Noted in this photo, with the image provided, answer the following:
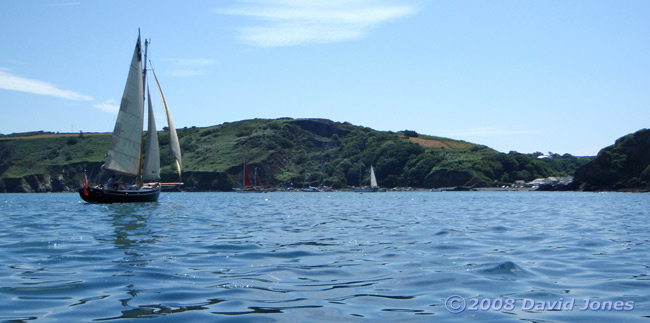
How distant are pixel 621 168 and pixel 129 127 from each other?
4322 inches

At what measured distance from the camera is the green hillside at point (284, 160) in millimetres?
143625

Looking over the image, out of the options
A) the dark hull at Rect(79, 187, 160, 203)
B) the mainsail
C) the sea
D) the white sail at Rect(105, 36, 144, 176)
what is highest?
the white sail at Rect(105, 36, 144, 176)

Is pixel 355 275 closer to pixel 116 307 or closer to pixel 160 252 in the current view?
pixel 116 307

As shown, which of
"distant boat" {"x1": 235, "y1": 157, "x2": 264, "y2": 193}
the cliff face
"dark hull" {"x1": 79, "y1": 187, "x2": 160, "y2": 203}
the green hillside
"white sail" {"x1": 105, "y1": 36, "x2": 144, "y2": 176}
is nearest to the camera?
"dark hull" {"x1": 79, "y1": 187, "x2": 160, "y2": 203}

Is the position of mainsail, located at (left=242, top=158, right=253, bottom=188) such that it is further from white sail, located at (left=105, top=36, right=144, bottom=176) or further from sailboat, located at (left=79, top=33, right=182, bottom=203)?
white sail, located at (left=105, top=36, right=144, bottom=176)

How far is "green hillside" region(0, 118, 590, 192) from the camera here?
144 m

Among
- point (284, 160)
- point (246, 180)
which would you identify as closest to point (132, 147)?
point (246, 180)

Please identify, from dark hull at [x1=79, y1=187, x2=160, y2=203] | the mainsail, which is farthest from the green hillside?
dark hull at [x1=79, y1=187, x2=160, y2=203]

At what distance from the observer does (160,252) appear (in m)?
13.8

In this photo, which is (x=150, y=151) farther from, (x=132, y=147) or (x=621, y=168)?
(x=621, y=168)

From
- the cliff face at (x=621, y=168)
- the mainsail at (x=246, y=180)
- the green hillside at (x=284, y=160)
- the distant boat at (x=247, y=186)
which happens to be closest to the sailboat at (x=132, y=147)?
the distant boat at (x=247, y=186)

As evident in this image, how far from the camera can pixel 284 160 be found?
172 metres

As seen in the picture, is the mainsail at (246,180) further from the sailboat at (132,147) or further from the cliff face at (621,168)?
the sailboat at (132,147)

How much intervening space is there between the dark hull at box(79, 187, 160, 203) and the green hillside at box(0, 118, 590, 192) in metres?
94.6
